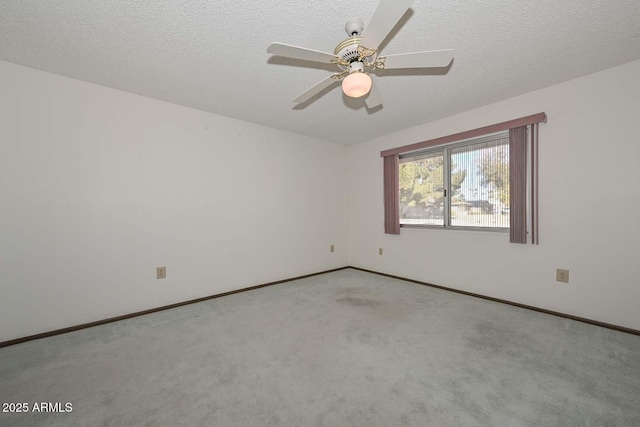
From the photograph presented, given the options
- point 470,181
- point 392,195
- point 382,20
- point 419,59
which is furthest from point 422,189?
point 382,20

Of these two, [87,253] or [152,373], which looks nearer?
[152,373]

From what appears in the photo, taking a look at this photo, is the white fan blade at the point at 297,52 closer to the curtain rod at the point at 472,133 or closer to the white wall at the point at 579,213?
the curtain rod at the point at 472,133

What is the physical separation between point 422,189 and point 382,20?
111 inches

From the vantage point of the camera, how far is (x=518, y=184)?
2.75 meters

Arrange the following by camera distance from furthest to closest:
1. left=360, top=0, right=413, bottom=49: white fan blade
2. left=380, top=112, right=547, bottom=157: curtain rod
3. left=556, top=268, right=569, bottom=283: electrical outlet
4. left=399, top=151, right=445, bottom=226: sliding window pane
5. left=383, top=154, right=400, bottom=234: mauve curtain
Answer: left=383, top=154, right=400, bottom=234: mauve curtain
left=399, top=151, right=445, bottom=226: sliding window pane
left=380, top=112, right=547, bottom=157: curtain rod
left=556, top=268, right=569, bottom=283: electrical outlet
left=360, top=0, right=413, bottom=49: white fan blade

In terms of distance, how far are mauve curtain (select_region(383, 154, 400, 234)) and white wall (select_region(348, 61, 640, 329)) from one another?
2.90 ft

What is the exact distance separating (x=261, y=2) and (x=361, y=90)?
0.77m

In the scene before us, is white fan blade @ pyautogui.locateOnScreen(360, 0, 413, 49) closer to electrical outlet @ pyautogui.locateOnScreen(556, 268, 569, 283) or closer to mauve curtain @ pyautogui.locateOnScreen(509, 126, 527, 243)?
mauve curtain @ pyautogui.locateOnScreen(509, 126, 527, 243)

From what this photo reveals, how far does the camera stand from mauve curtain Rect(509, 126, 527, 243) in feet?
8.89

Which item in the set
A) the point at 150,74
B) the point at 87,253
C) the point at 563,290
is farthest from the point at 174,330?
the point at 563,290

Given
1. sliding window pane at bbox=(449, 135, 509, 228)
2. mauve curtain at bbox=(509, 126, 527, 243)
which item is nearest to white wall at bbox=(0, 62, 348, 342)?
sliding window pane at bbox=(449, 135, 509, 228)

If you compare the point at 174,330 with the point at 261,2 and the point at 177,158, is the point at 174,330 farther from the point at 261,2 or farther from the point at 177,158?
the point at 261,2

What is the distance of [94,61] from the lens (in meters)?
2.10

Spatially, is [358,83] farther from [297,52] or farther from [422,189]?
[422,189]
